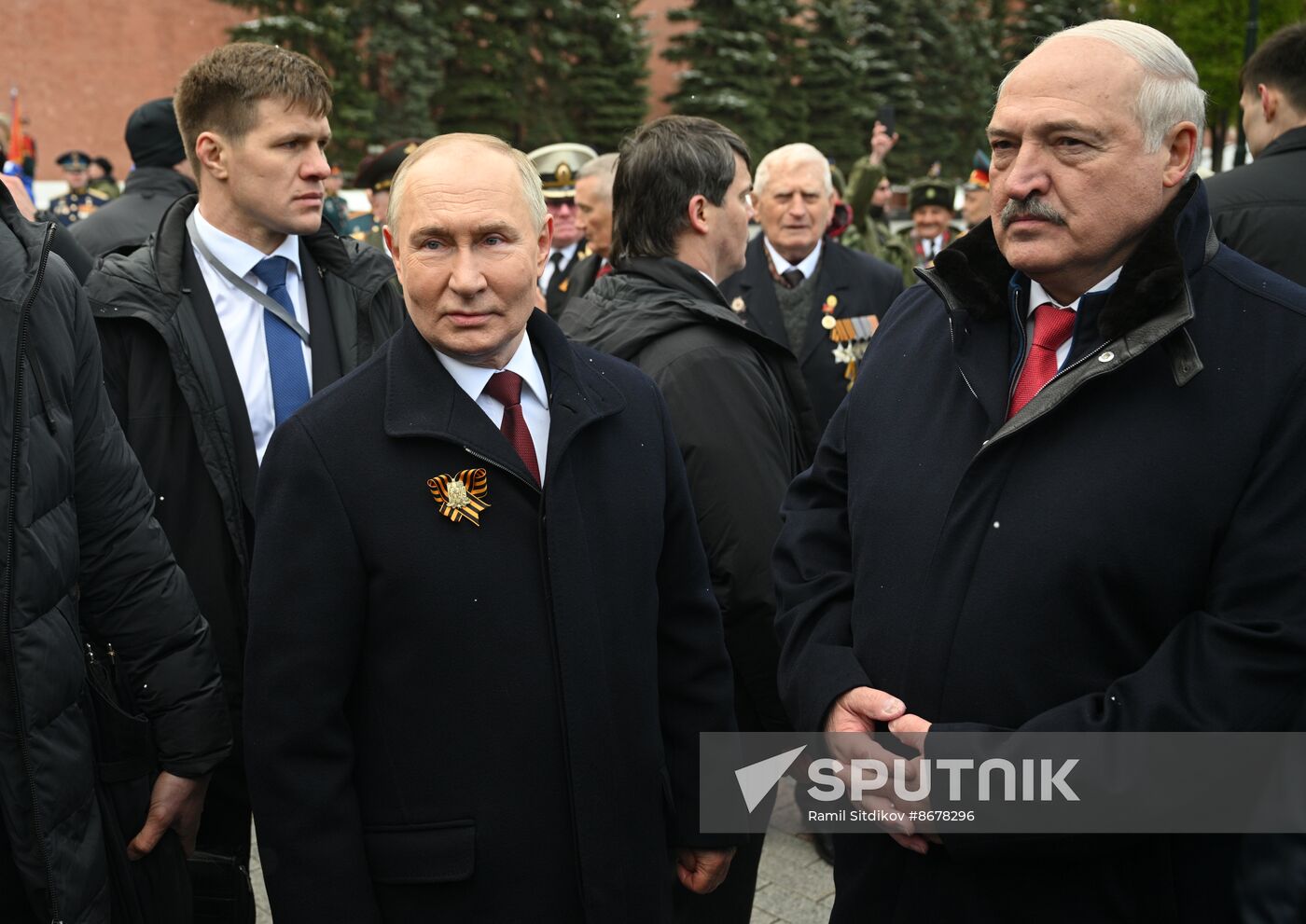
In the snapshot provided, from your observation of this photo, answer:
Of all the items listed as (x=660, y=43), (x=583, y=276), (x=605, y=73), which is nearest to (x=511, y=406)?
(x=583, y=276)

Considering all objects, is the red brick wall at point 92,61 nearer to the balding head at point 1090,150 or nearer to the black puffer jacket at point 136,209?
the black puffer jacket at point 136,209

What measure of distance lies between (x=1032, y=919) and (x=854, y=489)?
0.85 metres

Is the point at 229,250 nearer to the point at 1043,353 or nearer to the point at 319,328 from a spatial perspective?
the point at 319,328

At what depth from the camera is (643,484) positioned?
257 cm

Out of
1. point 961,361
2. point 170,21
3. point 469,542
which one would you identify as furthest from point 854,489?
point 170,21

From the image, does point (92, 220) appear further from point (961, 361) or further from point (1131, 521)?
point (1131, 521)

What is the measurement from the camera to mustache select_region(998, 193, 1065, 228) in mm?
2293

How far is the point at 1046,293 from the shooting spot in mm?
2436

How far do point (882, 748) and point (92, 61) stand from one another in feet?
127

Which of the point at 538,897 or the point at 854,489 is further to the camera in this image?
the point at 854,489

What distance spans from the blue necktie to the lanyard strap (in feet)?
0.05

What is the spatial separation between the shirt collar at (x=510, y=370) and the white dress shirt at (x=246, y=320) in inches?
40.8

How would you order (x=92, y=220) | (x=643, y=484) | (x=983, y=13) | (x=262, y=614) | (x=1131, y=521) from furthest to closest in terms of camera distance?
(x=983, y=13) → (x=92, y=220) → (x=643, y=484) → (x=262, y=614) → (x=1131, y=521)

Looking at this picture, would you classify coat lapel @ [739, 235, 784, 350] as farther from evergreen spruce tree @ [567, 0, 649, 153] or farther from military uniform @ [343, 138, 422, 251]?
evergreen spruce tree @ [567, 0, 649, 153]
